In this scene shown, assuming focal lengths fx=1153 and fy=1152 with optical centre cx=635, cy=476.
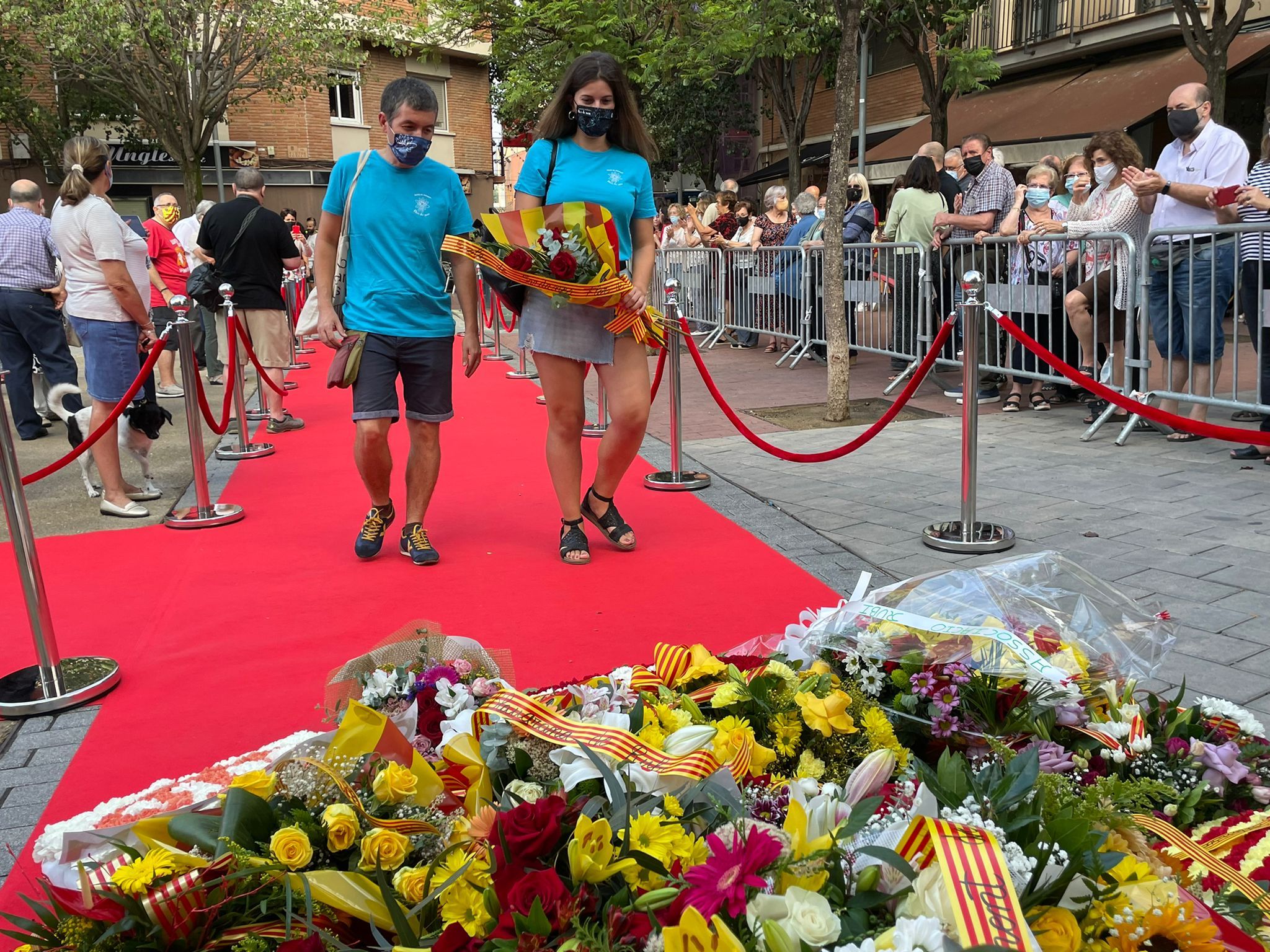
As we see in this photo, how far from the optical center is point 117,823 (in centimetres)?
221

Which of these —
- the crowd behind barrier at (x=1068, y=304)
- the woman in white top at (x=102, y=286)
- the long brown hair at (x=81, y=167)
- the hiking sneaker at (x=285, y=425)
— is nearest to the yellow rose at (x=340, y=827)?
the woman in white top at (x=102, y=286)

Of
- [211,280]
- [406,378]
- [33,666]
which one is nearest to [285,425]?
[211,280]

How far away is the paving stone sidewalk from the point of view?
13.6ft

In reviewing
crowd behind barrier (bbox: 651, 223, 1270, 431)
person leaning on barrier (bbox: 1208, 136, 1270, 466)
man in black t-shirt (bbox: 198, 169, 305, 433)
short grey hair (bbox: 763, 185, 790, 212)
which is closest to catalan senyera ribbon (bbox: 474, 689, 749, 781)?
crowd behind barrier (bbox: 651, 223, 1270, 431)

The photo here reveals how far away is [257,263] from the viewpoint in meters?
8.93

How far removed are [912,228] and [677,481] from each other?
4.68m

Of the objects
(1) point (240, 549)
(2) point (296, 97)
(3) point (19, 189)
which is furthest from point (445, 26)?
(1) point (240, 549)

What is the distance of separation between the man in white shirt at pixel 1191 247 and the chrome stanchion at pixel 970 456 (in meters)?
2.43

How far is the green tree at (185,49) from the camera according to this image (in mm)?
23562

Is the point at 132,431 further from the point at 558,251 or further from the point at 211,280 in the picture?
the point at 558,251


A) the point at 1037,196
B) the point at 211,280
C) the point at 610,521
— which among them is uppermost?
the point at 1037,196

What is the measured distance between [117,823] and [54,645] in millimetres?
2011

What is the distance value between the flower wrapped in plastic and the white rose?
3686 millimetres

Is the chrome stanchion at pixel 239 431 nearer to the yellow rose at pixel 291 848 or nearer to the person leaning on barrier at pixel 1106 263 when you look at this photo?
the person leaning on barrier at pixel 1106 263
